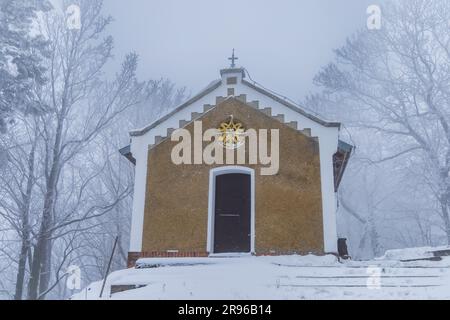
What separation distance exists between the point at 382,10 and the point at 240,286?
56.0ft

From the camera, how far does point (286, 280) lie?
8859mm

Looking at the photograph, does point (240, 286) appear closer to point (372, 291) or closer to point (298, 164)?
point (372, 291)

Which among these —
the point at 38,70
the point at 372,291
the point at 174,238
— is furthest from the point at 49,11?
the point at 372,291

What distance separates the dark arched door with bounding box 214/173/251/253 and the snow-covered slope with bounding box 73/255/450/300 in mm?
1250

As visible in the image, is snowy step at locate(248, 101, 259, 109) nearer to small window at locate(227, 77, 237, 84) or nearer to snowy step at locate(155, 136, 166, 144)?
small window at locate(227, 77, 237, 84)

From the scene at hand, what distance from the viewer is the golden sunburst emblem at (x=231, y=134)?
12164 millimetres

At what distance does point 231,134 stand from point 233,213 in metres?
2.07

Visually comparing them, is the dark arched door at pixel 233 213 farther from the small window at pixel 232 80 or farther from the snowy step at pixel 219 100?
the small window at pixel 232 80

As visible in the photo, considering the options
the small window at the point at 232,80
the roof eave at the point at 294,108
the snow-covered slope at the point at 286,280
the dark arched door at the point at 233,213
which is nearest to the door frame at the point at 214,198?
the dark arched door at the point at 233,213

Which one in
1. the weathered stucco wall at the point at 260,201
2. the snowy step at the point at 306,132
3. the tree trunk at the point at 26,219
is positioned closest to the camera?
the weathered stucco wall at the point at 260,201

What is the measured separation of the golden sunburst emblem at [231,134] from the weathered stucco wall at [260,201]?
163mm

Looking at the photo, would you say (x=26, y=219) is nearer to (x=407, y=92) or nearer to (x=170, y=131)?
(x=170, y=131)

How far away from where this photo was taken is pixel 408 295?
25.7 feet

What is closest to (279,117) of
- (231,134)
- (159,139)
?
(231,134)
